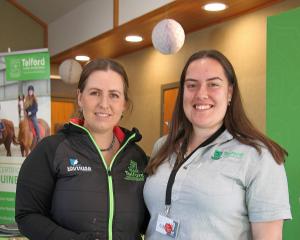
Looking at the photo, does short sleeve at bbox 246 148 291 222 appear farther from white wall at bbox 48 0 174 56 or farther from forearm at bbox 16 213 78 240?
white wall at bbox 48 0 174 56

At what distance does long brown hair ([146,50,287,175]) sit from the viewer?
153cm

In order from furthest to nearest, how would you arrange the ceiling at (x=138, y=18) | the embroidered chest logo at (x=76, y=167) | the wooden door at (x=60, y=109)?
the wooden door at (x=60, y=109)
the ceiling at (x=138, y=18)
the embroidered chest logo at (x=76, y=167)

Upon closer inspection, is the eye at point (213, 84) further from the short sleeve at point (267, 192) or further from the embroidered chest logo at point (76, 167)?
the embroidered chest logo at point (76, 167)

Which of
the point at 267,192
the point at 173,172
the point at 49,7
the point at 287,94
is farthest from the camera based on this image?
the point at 49,7

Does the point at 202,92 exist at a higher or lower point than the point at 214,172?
higher

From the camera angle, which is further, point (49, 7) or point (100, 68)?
point (49, 7)

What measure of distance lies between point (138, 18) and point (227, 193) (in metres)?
3.20

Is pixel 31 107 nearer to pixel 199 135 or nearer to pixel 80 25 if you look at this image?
pixel 199 135

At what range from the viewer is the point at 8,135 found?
3227mm

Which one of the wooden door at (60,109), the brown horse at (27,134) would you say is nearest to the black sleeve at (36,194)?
the brown horse at (27,134)

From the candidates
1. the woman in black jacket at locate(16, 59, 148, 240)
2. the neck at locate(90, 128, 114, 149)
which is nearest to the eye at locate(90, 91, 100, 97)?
the woman in black jacket at locate(16, 59, 148, 240)

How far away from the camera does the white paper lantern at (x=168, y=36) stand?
3.45m

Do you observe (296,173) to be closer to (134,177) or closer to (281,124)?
(281,124)

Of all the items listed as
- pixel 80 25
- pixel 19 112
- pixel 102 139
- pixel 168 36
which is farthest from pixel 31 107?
pixel 80 25
